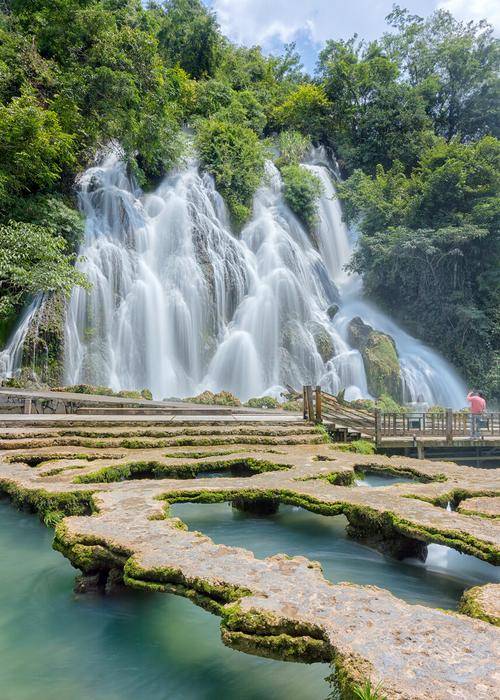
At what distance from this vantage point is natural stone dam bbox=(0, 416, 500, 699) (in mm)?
2494

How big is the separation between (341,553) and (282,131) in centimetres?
3802

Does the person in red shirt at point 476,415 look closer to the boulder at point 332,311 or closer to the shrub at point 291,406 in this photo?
the shrub at point 291,406

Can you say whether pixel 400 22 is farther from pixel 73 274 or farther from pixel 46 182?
pixel 73 274

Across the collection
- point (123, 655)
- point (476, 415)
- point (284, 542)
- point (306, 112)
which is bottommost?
point (123, 655)

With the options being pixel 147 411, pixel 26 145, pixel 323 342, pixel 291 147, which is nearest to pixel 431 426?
pixel 147 411

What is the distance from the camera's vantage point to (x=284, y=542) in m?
6.07

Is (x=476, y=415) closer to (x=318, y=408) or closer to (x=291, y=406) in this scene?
(x=318, y=408)

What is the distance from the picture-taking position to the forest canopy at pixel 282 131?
1944 cm

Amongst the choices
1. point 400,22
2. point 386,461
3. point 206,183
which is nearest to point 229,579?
point 386,461

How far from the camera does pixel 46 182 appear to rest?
2042cm

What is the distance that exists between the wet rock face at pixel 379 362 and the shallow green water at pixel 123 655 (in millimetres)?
18810

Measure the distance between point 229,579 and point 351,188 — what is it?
3166 cm

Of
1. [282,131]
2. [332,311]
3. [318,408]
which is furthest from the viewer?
[282,131]

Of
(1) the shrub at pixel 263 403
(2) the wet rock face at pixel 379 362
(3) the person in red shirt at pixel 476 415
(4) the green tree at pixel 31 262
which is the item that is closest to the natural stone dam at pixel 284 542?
(3) the person in red shirt at pixel 476 415
